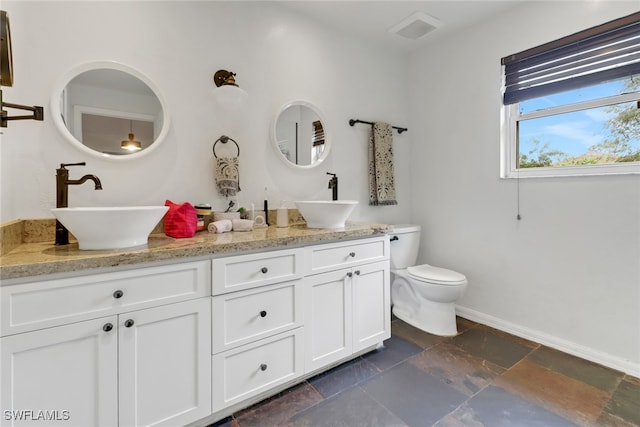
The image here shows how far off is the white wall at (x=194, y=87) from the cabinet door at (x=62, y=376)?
27.0 inches

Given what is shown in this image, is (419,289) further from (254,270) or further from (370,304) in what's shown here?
(254,270)

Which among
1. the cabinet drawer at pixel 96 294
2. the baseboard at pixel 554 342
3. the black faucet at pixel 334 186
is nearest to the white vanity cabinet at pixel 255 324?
the cabinet drawer at pixel 96 294

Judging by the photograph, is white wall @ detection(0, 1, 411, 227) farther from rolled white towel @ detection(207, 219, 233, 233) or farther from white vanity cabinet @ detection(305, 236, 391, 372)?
white vanity cabinet @ detection(305, 236, 391, 372)

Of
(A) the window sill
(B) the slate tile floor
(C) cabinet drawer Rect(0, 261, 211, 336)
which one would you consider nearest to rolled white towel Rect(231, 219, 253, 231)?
(C) cabinet drawer Rect(0, 261, 211, 336)

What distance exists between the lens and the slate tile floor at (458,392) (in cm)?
134

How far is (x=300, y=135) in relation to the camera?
2.20 meters

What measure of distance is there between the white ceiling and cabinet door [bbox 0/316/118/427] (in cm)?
227

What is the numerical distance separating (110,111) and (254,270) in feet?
3.86

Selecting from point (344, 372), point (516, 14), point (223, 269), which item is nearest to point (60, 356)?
point (223, 269)

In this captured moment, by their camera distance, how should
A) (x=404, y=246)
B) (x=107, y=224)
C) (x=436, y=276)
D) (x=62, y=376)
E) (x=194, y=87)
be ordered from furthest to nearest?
1. (x=404, y=246)
2. (x=436, y=276)
3. (x=194, y=87)
4. (x=107, y=224)
5. (x=62, y=376)

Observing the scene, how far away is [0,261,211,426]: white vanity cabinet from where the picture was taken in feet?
3.02

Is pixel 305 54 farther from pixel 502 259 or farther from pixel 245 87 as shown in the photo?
pixel 502 259

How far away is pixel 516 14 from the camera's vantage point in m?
2.09

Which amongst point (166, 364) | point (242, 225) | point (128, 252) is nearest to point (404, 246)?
point (242, 225)
